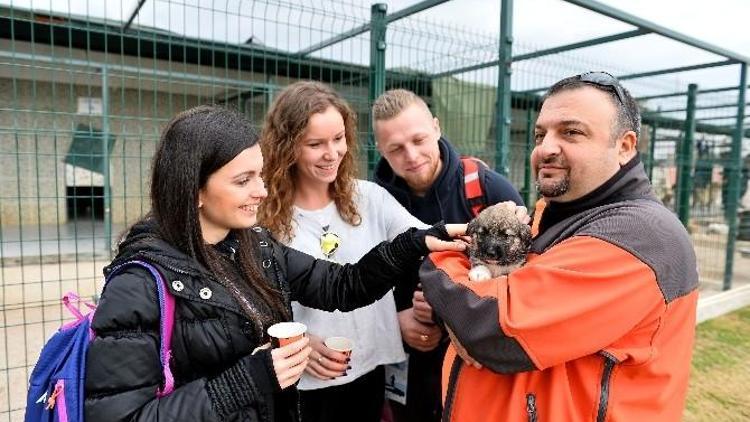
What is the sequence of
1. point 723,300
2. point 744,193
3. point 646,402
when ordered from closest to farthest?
point 646,402, point 723,300, point 744,193

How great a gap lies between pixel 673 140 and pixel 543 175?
788cm

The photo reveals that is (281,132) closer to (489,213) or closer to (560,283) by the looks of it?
(489,213)

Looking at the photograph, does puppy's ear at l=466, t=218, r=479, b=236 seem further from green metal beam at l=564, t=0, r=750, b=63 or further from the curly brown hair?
green metal beam at l=564, t=0, r=750, b=63

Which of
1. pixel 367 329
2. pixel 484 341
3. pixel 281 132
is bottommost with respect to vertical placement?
pixel 367 329

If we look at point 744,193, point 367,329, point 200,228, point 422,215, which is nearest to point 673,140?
point 744,193

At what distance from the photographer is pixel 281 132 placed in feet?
7.72

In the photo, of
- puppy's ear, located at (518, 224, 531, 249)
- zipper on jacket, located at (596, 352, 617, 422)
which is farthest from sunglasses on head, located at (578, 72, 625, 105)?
zipper on jacket, located at (596, 352, 617, 422)

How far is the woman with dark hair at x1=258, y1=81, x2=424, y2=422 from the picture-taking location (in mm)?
2316

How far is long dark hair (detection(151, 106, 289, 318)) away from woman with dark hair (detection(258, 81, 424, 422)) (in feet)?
2.18

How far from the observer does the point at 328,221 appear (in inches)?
95.9

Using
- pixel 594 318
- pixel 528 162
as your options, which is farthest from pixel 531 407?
pixel 528 162

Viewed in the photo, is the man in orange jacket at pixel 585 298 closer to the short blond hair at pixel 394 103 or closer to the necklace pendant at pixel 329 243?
the necklace pendant at pixel 329 243

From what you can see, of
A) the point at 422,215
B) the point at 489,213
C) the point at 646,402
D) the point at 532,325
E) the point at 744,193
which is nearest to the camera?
the point at 532,325

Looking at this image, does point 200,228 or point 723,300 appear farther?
point 723,300
